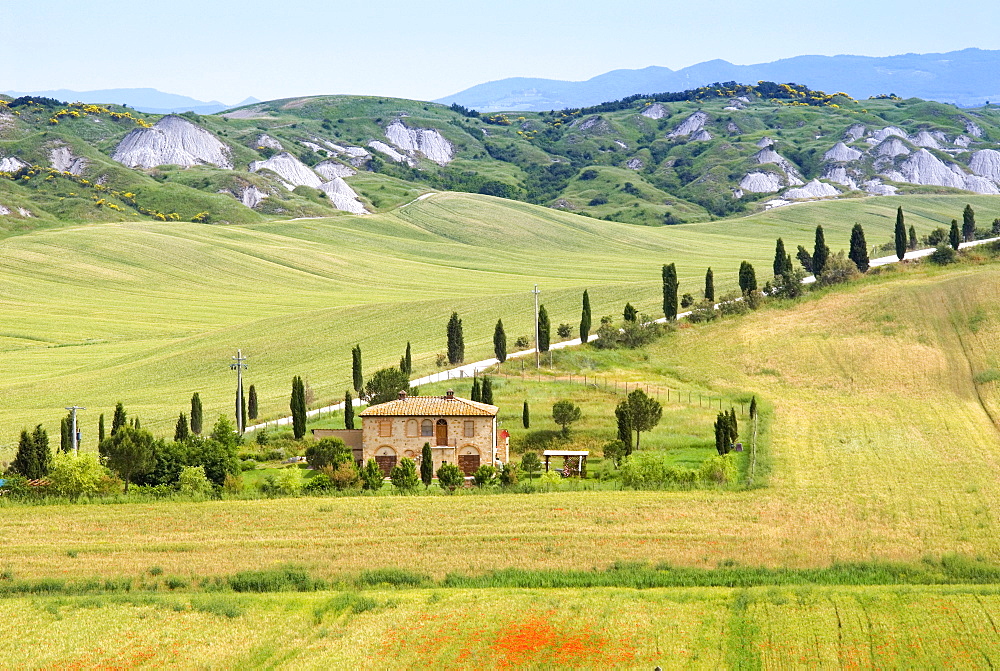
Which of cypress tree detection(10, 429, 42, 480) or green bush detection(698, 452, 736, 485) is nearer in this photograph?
green bush detection(698, 452, 736, 485)

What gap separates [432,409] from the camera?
64812mm

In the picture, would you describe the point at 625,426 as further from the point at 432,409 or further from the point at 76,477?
the point at 76,477

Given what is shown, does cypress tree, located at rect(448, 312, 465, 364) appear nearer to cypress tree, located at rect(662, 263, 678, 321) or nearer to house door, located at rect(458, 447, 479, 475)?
cypress tree, located at rect(662, 263, 678, 321)

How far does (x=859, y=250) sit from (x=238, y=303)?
247ft

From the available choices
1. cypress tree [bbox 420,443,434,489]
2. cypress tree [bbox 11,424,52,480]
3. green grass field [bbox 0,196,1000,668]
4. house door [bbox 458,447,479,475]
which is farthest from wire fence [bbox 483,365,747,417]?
cypress tree [bbox 11,424,52,480]

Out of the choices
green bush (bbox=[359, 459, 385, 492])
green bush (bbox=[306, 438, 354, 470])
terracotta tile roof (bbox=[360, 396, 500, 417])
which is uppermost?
terracotta tile roof (bbox=[360, 396, 500, 417])

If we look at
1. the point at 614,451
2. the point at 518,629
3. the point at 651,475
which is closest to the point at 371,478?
the point at 651,475

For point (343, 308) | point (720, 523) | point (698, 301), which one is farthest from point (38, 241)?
point (720, 523)

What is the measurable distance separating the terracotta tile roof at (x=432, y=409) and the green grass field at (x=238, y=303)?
49.6 ft

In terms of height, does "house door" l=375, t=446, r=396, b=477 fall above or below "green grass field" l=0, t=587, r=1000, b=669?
below

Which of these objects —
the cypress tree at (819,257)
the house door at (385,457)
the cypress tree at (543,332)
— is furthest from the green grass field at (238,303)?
the house door at (385,457)

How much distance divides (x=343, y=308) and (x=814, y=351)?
5450cm

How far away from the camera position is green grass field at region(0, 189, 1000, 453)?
91875 mm

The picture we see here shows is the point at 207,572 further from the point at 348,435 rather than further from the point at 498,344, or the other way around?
the point at 498,344
